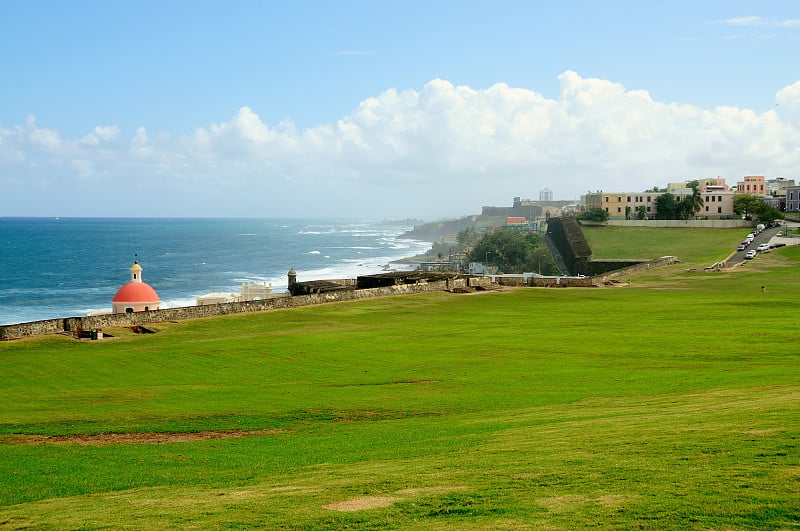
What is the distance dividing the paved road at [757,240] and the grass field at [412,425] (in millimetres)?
41010

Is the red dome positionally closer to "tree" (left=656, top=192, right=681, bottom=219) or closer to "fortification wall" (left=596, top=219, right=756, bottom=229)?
"fortification wall" (left=596, top=219, right=756, bottom=229)

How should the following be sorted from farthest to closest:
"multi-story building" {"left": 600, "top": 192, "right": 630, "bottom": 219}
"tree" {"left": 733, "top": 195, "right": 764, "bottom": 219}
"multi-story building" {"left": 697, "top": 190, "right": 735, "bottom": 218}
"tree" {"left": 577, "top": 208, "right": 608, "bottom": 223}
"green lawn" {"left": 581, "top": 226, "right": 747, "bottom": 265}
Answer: "multi-story building" {"left": 600, "top": 192, "right": 630, "bottom": 219} < "multi-story building" {"left": 697, "top": 190, "right": 735, "bottom": 218} < "tree" {"left": 577, "top": 208, "right": 608, "bottom": 223} < "tree" {"left": 733, "top": 195, "right": 764, "bottom": 219} < "green lawn" {"left": 581, "top": 226, "right": 747, "bottom": 265}

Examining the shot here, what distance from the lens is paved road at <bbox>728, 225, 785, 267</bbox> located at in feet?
254

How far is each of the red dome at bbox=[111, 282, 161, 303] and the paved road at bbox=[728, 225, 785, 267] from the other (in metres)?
52.2

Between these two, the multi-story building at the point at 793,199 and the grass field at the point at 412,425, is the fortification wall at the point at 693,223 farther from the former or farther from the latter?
the grass field at the point at 412,425

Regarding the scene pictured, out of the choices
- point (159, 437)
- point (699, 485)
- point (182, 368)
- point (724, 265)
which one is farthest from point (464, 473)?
point (724, 265)

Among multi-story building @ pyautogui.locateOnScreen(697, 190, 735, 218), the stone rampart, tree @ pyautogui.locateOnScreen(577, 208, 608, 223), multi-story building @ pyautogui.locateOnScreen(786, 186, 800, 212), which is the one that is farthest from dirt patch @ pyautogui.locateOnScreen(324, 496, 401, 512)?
multi-story building @ pyautogui.locateOnScreen(786, 186, 800, 212)

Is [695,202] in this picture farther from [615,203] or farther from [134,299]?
[134,299]

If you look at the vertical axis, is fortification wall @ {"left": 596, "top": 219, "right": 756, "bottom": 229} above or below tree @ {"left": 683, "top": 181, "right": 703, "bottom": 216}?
below

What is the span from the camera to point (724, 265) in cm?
7238

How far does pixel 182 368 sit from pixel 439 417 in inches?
515

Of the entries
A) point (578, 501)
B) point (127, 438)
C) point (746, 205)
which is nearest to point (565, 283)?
point (127, 438)

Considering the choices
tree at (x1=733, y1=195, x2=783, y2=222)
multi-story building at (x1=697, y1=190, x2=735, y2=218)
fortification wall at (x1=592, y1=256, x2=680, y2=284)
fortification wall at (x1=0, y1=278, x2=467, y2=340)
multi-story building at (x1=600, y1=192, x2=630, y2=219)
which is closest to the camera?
fortification wall at (x1=0, y1=278, x2=467, y2=340)

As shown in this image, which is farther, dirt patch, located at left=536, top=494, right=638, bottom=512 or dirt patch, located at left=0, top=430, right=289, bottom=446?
dirt patch, located at left=0, top=430, right=289, bottom=446
